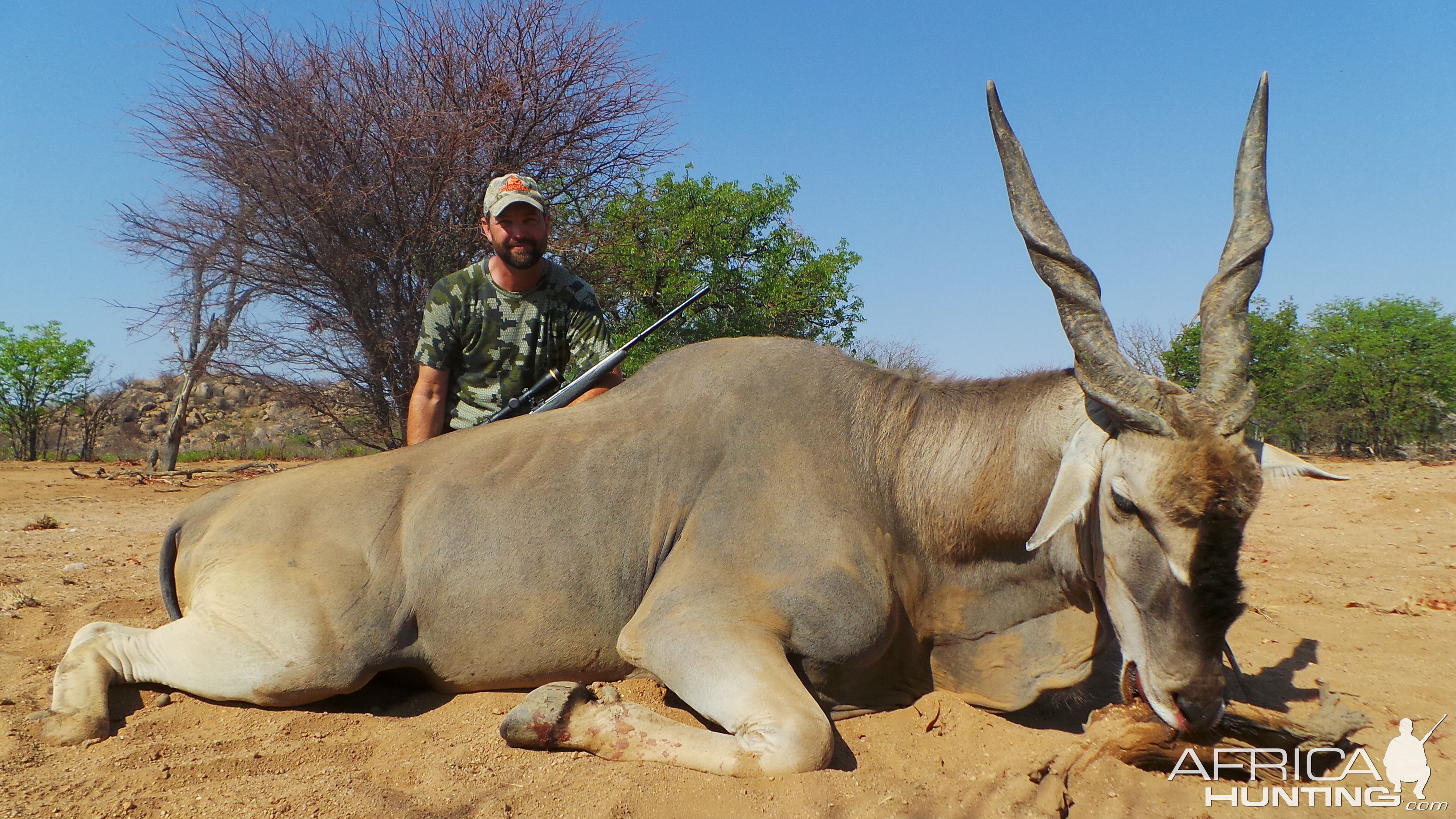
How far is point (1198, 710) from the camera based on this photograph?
10.6 ft

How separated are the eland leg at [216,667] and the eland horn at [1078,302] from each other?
9.99 feet

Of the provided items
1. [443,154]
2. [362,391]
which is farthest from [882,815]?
[362,391]

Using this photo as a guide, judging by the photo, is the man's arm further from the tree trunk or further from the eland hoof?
the tree trunk

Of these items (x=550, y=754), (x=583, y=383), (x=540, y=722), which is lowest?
(x=550, y=754)

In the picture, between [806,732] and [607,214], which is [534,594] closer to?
[806,732]

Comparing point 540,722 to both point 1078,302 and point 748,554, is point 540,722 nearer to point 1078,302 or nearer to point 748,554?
point 748,554

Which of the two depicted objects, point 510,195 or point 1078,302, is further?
point 510,195

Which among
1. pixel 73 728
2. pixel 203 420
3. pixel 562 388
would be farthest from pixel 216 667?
pixel 203 420

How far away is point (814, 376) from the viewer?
14.0 ft

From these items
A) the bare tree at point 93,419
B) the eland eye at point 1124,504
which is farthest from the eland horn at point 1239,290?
the bare tree at point 93,419

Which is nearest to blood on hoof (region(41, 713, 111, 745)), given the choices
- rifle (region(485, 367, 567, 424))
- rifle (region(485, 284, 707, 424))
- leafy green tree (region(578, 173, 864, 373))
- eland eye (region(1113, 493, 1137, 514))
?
rifle (region(485, 284, 707, 424))

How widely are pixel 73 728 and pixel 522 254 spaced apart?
347 centimetres

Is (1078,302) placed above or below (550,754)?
above

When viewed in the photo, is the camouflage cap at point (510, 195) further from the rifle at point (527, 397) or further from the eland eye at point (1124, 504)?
the eland eye at point (1124, 504)
